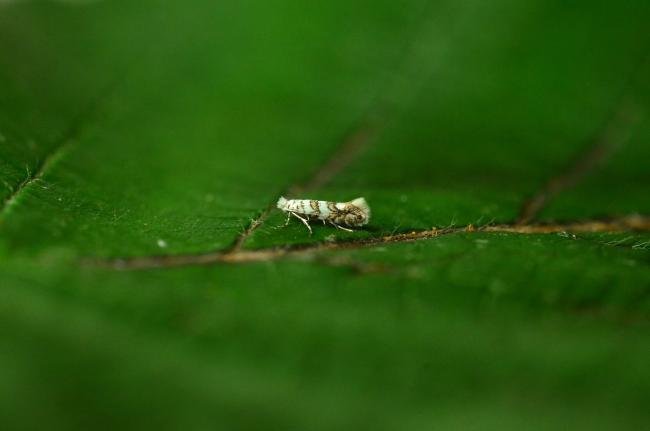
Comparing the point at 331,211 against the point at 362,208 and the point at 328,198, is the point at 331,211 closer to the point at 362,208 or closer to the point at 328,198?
the point at 362,208

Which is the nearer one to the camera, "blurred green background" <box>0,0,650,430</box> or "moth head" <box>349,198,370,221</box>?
"blurred green background" <box>0,0,650,430</box>

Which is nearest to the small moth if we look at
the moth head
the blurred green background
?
the moth head

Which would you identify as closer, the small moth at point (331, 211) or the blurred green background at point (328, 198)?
the blurred green background at point (328, 198)

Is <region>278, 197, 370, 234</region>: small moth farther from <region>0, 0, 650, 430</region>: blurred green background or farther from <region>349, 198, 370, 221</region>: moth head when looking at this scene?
<region>0, 0, 650, 430</region>: blurred green background

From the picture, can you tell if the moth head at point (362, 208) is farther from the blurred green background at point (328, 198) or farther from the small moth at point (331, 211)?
the blurred green background at point (328, 198)

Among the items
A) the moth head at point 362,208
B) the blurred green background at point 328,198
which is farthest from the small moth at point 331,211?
the blurred green background at point 328,198

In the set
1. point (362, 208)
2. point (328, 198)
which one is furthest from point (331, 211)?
point (328, 198)
